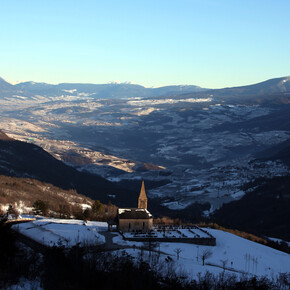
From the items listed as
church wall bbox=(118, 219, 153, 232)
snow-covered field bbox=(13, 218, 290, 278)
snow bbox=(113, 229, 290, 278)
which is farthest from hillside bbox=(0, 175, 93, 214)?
snow bbox=(113, 229, 290, 278)

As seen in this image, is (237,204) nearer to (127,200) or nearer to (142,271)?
(127,200)

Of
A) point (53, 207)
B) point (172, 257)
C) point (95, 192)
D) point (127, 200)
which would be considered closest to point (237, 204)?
point (127, 200)

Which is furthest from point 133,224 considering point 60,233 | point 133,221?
point 60,233

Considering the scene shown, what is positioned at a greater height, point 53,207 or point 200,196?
point 53,207

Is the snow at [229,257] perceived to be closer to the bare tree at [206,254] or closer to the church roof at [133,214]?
the bare tree at [206,254]

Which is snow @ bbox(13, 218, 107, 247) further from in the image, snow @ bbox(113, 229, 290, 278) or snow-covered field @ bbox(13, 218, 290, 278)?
snow @ bbox(113, 229, 290, 278)

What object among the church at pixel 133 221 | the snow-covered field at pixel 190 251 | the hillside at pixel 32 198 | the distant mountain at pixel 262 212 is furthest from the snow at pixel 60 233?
the distant mountain at pixel 262 212
